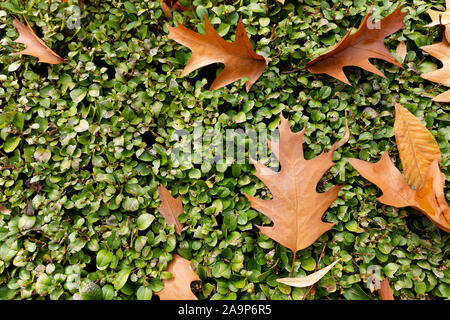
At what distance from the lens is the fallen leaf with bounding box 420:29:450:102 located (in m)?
1.36

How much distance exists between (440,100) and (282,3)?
0.82 m

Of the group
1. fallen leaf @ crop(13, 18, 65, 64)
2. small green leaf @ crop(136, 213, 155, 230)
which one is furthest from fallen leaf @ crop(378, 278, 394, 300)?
fallen leaf @ crop(13, 18, 65, 64)

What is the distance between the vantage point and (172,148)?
131 cm

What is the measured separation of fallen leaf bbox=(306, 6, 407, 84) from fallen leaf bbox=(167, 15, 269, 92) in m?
0.29

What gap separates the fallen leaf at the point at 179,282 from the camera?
1.19 meters

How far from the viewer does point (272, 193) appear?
47.1 inches

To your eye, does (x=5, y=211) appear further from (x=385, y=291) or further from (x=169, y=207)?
(x=385, y=291)

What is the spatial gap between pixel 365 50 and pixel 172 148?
93 centimetres

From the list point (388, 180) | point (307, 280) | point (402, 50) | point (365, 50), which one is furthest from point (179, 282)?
point (402, 50)

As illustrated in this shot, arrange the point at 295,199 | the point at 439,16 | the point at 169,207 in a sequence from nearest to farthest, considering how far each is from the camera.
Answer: the point at 295,199, the point at 169,207, the point at 439,16

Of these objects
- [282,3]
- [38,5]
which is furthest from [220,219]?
[38,5]

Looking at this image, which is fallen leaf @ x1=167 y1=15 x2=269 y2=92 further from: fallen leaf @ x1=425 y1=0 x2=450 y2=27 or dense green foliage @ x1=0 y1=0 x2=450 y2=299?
fallen leaf @ x1=425 y1=0 x2=450 y2=27

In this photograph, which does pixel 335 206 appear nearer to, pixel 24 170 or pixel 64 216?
pixel 64 216
